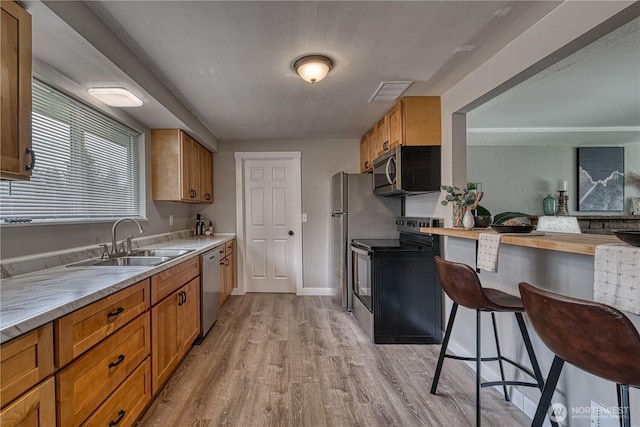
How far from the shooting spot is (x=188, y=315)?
228 centimetres

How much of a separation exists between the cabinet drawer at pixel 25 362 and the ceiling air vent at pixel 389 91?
8.10ft

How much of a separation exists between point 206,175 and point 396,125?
8.41ft

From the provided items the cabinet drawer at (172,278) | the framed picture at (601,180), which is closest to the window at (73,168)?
the cabinet drawer at (172,278)

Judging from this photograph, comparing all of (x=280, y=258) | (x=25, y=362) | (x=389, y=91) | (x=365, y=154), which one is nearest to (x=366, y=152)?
(x=365, y=154)

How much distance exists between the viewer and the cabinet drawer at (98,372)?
104 centimetres

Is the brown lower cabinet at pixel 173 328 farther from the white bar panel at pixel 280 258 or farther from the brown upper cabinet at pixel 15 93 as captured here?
the white bar panel at pixel 280 258

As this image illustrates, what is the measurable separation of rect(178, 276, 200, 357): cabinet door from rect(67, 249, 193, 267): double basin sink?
293 millimetres

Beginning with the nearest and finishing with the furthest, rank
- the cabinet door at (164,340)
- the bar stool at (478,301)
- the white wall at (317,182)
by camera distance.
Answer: the bar stool at (478,301) < the cabinet door at (164,340) < the white wall at (317,182)

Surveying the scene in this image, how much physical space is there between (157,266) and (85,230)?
764mm

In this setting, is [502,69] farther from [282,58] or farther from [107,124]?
[107,124]

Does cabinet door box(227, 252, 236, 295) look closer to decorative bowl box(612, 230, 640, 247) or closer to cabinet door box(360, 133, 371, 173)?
cabinet door box(360, 133, 371, 173)

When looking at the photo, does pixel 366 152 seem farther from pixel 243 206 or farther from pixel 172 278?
pixel 172 278

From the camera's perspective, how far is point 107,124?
7.78 ft

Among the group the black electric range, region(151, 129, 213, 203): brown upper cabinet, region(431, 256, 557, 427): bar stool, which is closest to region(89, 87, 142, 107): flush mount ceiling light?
region(151, 129, 213, 203): brown upper cabinet
